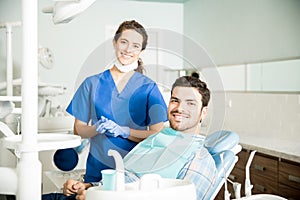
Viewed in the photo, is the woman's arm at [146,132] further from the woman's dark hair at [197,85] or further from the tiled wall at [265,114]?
the tiled wall at [265,114]

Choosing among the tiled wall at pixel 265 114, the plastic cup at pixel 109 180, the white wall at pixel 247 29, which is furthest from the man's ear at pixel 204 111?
the white wall at pixel 247 29

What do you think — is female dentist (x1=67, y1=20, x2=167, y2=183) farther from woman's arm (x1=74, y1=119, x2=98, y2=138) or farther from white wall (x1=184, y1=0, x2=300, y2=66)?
white wall (x1=184, y1=0, x2=300, y2=66)

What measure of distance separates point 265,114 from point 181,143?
5.19ft

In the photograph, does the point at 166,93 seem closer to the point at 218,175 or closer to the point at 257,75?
the point at 218,175

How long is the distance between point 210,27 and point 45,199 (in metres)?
2.77

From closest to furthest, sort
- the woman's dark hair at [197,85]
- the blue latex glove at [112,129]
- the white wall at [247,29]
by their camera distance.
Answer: the blue latex glove at [112,129] < the woman's dark hair at [197,85] < the white wall at [247,29]

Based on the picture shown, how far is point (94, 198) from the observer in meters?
0.72

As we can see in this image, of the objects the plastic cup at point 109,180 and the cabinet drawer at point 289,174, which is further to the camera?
the cabinet drawer at point 289,174

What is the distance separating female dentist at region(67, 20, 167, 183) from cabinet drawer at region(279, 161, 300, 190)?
1.01 metres

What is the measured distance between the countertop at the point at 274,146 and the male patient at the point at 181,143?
0.88 m

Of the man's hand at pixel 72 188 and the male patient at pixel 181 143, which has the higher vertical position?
the male patient at pixel 181 143

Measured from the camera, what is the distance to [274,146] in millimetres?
2346

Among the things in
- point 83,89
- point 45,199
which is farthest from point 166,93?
point 45,199

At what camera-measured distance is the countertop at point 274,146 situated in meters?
2.12
